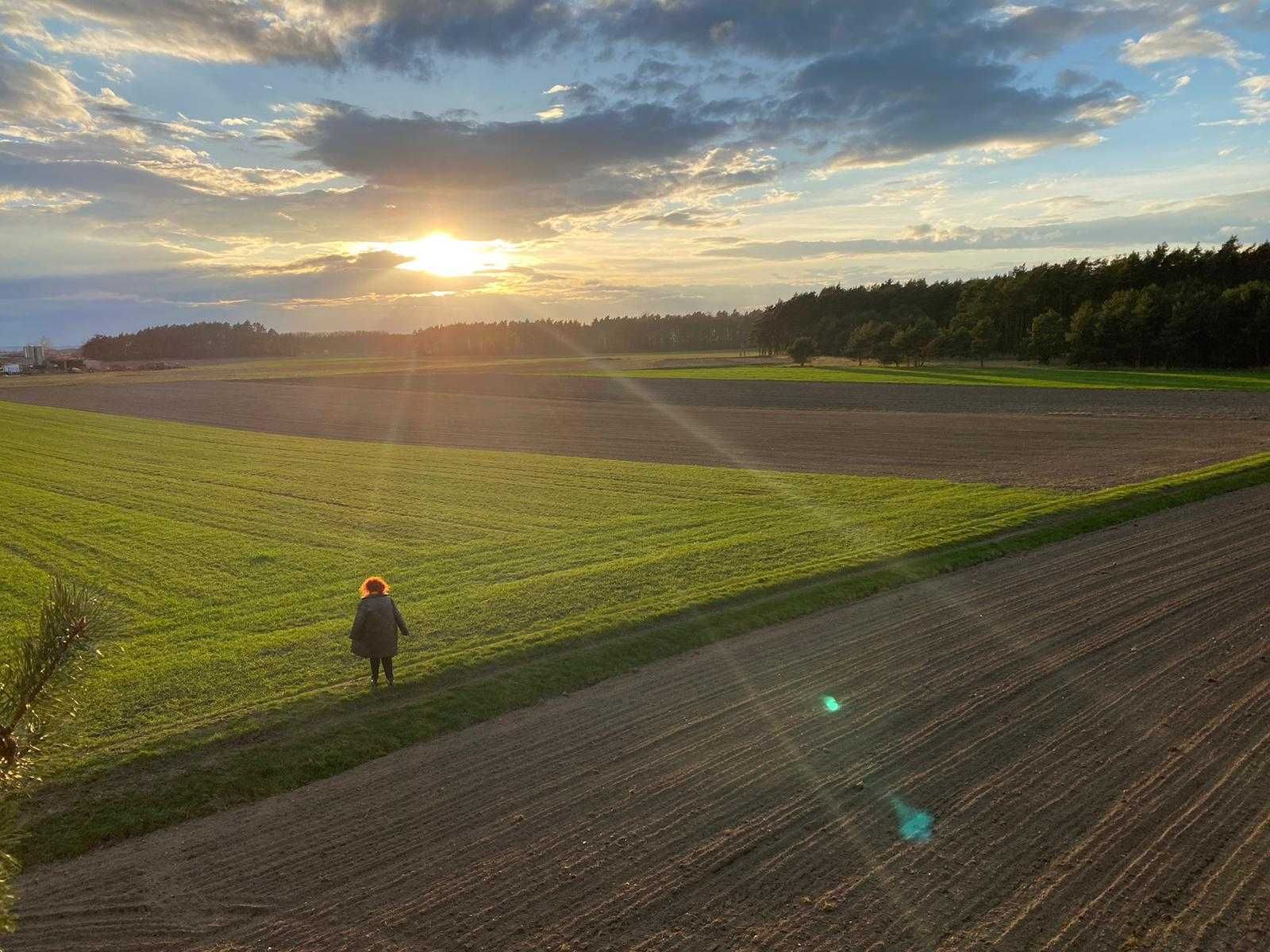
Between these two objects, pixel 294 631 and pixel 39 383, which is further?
pixel 39 383

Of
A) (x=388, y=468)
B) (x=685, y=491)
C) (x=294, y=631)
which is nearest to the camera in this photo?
(x=294, y=631)

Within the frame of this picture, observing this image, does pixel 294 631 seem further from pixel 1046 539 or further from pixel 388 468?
pixel 388 468

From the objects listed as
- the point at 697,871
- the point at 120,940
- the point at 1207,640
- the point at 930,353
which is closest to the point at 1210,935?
the point at 697,871

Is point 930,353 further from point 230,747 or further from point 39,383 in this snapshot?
point 39,383

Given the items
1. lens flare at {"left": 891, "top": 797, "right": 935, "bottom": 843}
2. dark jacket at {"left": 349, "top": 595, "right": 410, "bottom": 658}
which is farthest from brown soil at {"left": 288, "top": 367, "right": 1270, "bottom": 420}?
dark jacket at {"left": 349, "top": 595, "right": 410, "bottom": 658}

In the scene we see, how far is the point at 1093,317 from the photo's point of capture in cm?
8456

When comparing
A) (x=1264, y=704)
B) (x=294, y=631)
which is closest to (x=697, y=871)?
(x=1264, y=704)

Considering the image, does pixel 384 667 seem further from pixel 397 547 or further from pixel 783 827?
pixel 397 547

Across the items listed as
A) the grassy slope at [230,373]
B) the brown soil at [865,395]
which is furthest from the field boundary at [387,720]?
the grassy slope at [230,373]

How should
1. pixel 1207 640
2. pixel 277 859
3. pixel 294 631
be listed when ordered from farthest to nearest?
pixel 294 631 → pixel 1207 640 → pixel 277 859

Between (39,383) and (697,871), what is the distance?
128897 millimetres

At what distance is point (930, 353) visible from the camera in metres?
103

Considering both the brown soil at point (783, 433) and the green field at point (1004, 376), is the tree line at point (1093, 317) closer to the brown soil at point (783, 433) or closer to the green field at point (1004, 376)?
the green field at point (1004, 376)

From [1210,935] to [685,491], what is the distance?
22011 mm
